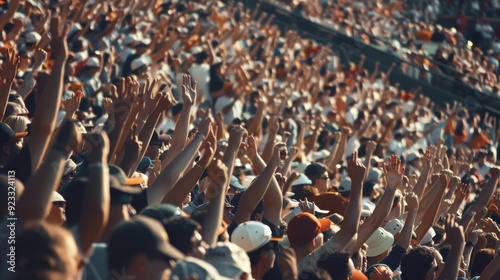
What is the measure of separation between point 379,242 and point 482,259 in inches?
37.9

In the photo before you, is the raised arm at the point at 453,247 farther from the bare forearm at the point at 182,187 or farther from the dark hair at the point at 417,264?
the bare forearm at the point at 182,187

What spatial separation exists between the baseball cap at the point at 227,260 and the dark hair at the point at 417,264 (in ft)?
6.61

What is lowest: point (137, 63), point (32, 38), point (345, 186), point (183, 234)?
point (137, 63)

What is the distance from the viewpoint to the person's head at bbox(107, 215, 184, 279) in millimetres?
3791

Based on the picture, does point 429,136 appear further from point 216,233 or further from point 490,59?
point 216,233

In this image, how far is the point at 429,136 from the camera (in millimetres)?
18719

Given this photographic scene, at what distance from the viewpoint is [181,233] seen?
4.35 m

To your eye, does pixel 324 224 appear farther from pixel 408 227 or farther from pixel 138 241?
pixel 138 241

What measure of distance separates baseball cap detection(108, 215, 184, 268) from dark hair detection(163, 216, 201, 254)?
1.60 feet

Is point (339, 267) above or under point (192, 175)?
under

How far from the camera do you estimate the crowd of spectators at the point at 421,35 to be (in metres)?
25.2


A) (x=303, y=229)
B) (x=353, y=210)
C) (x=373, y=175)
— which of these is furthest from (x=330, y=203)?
(x=373, y=175)

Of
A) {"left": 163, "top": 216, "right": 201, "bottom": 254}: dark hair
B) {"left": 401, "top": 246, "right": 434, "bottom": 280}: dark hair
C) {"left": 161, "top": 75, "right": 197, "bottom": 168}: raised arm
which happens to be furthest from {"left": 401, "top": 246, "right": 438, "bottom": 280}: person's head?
{"left": 163, "top": 216, "right": 201, "bottom": 254}: dark hair

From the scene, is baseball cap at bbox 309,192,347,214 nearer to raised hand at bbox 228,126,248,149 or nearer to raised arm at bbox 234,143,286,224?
raised arm at bbox 234,143,286,224
